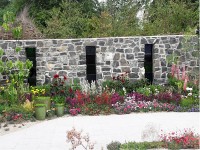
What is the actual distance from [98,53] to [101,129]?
5.04m

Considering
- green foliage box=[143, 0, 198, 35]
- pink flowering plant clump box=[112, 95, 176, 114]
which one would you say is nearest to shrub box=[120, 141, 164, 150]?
pink flowering plant clump box=[112, 95, 176, 114]

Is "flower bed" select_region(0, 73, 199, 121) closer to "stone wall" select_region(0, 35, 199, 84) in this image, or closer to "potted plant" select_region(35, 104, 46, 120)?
"potted plant" select_region(35, 104, 46, 120)

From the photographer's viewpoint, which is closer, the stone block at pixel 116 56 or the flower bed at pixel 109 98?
the flower bed at pixel 109 98

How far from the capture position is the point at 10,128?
1025cm

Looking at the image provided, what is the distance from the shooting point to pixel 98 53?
1437 cm

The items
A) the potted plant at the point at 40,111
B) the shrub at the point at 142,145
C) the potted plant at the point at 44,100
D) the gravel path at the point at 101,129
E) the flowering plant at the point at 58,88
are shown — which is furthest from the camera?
the flowering plant at the point at 58,88

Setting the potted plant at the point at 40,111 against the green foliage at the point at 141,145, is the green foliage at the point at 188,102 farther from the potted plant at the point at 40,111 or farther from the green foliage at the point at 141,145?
the green foliage at the point at 141,145

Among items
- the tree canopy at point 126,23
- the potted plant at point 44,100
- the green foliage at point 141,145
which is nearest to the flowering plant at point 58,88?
the potted plant at point 44,100

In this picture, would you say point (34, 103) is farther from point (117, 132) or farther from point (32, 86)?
point (117, 132)

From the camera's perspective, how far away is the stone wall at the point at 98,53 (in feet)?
47.1

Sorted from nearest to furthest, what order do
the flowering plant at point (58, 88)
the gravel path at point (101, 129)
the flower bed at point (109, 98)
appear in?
the gravel path at point (101, 129) → the flower bed at point (109, 98) → the flowering plant at point (58, 88)

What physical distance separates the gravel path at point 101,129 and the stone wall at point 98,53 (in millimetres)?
3090

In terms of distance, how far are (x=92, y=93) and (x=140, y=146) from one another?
5409mm

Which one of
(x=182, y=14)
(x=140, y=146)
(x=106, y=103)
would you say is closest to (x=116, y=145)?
(x=140, y=146)
